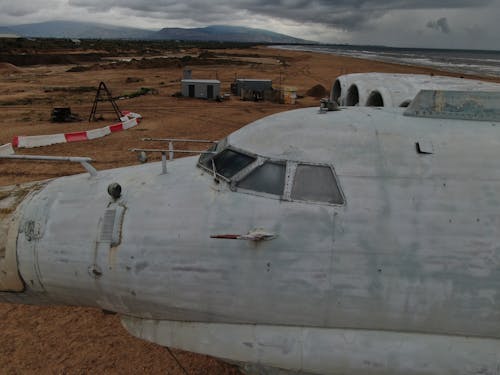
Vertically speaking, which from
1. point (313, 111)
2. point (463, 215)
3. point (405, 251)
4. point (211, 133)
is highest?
point (313, 111)

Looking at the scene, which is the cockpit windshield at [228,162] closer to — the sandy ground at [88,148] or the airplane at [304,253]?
the airplane at [304,253]

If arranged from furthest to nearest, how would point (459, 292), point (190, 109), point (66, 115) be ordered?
point (190, 109), point (66, 115), point (459, 292)

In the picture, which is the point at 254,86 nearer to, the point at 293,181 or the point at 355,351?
the point at 293,181

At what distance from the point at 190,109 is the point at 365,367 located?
31.2 m

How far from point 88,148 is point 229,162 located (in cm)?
1815

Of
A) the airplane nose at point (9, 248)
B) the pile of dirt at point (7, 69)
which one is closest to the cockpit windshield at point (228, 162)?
the airplane nose at point (9, 248)

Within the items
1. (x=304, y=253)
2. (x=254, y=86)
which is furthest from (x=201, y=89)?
(x=304, y=253)

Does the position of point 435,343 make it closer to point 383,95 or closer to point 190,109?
point 383,95

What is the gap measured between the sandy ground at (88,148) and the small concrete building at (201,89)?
1.38 metres

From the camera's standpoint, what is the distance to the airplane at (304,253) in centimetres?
520

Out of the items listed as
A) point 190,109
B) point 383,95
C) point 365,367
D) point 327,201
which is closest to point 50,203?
point 327,201

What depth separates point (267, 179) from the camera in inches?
224

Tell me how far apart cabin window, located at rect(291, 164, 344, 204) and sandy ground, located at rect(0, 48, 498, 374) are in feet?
13.7

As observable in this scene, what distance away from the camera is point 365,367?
17.2 ft
